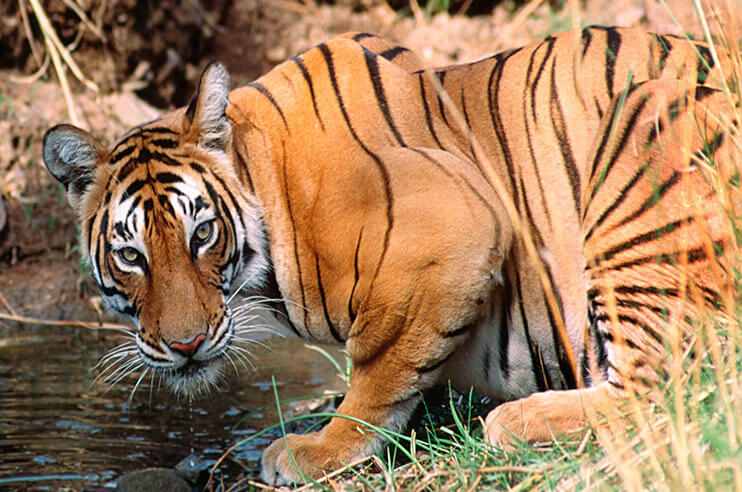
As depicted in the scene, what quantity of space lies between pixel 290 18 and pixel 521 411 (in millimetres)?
6120

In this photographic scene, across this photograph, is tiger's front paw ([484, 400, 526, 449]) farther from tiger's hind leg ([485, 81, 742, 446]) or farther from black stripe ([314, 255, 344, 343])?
black stripe ([314, 255, 344, 343])

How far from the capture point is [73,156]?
322 cm

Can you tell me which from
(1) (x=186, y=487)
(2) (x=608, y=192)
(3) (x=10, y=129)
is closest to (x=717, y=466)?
(2) (x=608, y=192)

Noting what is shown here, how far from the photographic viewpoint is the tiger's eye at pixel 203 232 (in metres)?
3.12

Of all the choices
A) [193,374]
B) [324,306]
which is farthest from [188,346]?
[324,306]

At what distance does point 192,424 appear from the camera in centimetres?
429

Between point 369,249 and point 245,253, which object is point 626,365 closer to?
point 369,249

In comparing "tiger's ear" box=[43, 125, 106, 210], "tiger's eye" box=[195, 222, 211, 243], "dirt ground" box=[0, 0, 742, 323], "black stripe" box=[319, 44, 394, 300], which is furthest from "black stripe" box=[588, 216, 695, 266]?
"dirt ground" box=[0, 0, 742, 323]

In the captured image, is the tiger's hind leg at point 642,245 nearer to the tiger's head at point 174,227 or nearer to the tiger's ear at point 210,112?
the tiger's head at point 174,227

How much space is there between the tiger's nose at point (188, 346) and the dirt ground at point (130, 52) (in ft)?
9.94

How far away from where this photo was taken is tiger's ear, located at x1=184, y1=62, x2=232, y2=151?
3164 mm

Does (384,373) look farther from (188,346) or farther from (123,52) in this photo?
(123,52)

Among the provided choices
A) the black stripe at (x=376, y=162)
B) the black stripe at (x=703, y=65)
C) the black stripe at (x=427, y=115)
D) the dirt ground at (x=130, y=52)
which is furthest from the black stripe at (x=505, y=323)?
the dirt ground at (x=130, y=52)

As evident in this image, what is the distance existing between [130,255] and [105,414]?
60.4 inches
